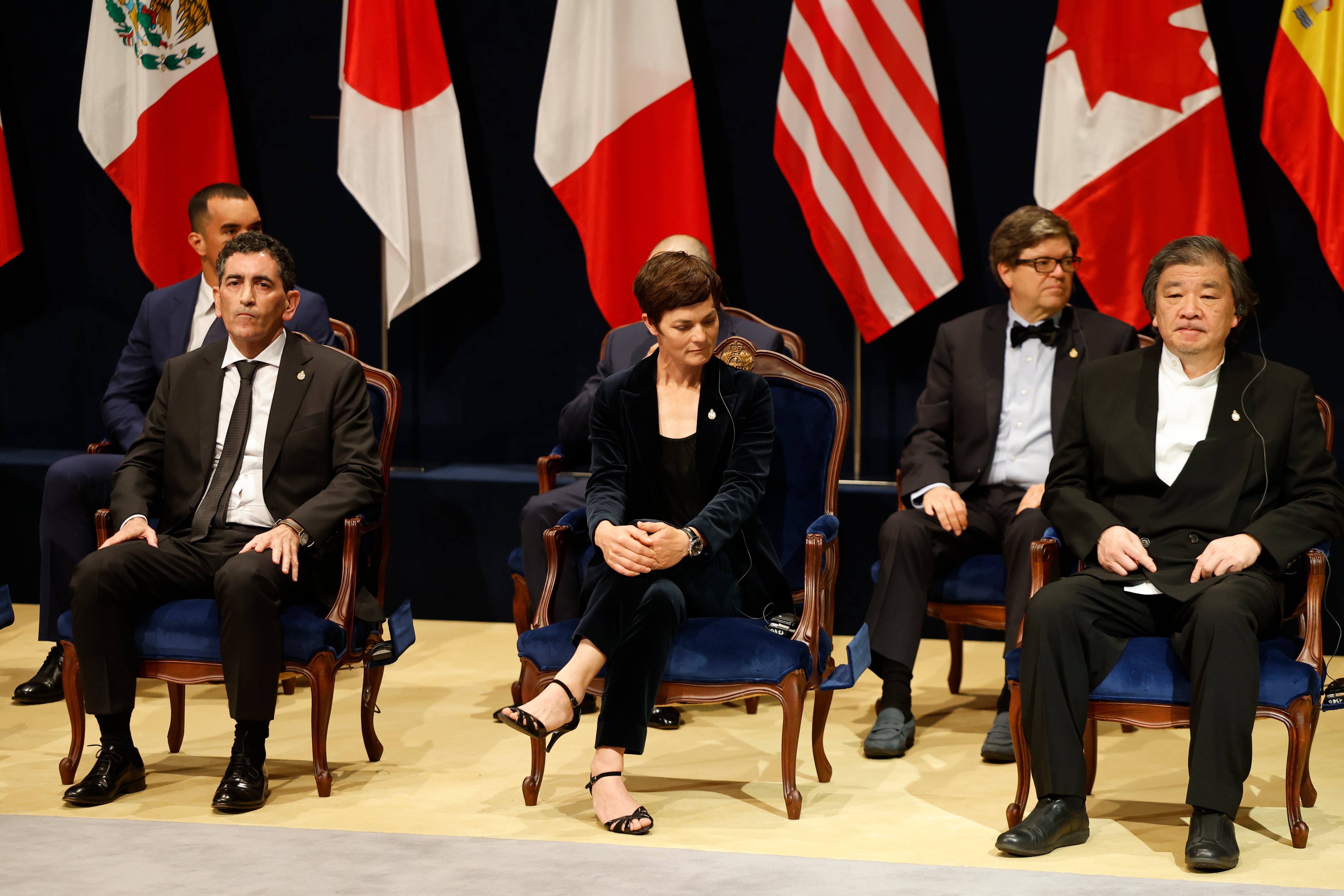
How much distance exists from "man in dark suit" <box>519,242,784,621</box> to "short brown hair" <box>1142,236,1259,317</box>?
4.41 feet

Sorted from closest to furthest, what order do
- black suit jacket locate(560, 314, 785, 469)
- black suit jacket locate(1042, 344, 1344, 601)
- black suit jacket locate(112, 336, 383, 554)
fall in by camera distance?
black suit jacket locate(1042, 344, 1344, 601) → black suit jacket locate(112, 336, 383, 554) → black suit jacket locate(560, 314, 785, 469)

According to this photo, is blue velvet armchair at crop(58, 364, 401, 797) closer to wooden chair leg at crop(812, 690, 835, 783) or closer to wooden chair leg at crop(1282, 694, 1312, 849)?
wooden chair leg at crop(812, 690, 835, 783)

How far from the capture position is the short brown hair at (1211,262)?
3.66m

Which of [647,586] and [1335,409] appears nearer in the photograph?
[647,586]

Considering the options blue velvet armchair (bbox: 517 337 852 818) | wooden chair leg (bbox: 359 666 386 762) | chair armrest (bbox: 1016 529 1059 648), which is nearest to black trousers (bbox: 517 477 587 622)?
blue velvet armchair (bbox: 517 337 852 818)

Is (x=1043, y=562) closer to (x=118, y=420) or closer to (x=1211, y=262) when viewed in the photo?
(x=1211, y=262)

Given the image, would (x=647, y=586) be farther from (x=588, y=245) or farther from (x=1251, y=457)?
(x=588, y=245)

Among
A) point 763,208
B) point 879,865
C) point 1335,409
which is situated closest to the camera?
point 879,865

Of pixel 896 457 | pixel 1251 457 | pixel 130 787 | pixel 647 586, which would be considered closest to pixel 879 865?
pixel 647 586

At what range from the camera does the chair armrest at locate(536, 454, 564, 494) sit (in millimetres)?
4805

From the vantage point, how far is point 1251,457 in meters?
3.61

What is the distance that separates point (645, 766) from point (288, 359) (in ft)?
4.84

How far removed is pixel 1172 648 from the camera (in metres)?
3.45

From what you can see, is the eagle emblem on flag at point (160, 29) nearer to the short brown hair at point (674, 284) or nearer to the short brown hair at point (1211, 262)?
the short brown hair at point (674, 284)
